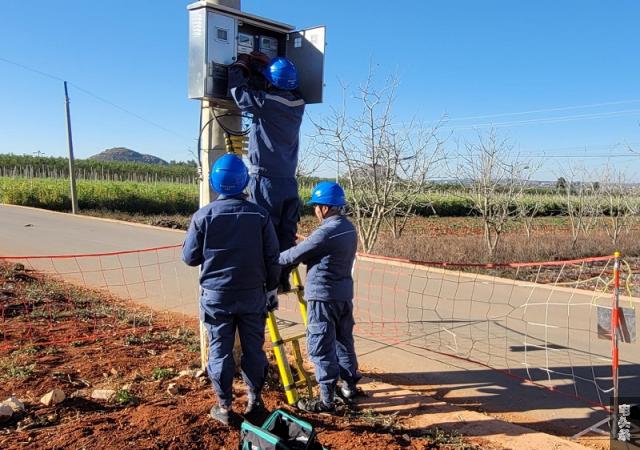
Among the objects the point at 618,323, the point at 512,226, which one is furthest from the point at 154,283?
the point at 512,226

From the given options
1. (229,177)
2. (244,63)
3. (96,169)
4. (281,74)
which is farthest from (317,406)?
(96,169)

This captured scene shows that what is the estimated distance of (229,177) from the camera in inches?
159

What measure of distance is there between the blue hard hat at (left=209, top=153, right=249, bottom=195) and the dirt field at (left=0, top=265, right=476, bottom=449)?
66.4 inches

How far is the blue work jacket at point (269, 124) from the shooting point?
4582 millimetres

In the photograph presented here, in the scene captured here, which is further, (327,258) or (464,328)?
(464,328)

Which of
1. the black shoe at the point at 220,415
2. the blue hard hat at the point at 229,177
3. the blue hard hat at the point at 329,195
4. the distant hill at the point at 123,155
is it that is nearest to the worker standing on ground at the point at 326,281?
the blue hard hat at the point at 329,195

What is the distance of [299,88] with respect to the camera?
213 inches

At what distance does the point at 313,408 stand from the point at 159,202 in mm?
28610

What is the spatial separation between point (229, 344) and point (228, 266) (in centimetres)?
58

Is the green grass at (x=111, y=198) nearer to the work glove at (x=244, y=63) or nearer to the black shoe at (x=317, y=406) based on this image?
the work glove at (x=244, y=63)

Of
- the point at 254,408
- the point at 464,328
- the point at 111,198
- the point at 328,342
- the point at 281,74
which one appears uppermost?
the point at 281,74

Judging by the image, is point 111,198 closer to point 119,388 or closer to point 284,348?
point 119,388

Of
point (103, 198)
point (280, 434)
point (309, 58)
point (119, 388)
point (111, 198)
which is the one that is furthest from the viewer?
point (111, 198)

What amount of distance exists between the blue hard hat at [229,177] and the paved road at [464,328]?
2897 millimetres
